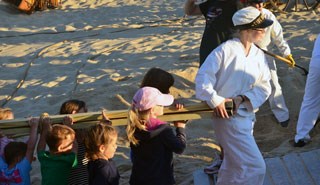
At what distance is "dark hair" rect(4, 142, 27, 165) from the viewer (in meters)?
3.86

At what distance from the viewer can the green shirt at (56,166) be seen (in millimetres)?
3576

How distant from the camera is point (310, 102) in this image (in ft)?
17.5

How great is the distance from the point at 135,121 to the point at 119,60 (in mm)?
5460

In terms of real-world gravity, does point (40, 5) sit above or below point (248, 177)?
below

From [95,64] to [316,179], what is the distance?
16.7ft

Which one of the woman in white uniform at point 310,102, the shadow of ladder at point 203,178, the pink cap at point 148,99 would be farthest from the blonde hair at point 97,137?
the woman in white uniform at point 310,102

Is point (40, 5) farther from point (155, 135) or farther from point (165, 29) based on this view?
point (155, 135)

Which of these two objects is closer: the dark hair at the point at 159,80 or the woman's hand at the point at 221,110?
the woman's hand at the point at 221,110

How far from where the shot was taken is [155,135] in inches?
141

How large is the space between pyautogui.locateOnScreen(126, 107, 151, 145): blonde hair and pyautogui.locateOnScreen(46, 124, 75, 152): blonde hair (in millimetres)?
342

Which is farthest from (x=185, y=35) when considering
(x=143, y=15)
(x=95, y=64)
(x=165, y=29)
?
(x=143, y=15)

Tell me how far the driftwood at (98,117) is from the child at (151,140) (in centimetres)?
8

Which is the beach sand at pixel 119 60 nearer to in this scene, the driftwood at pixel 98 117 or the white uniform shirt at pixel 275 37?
the white uniform shirt at pixel 275 37

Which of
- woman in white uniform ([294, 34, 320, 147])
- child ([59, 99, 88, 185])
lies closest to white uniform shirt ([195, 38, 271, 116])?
child ([59, 99, 88, 185])
